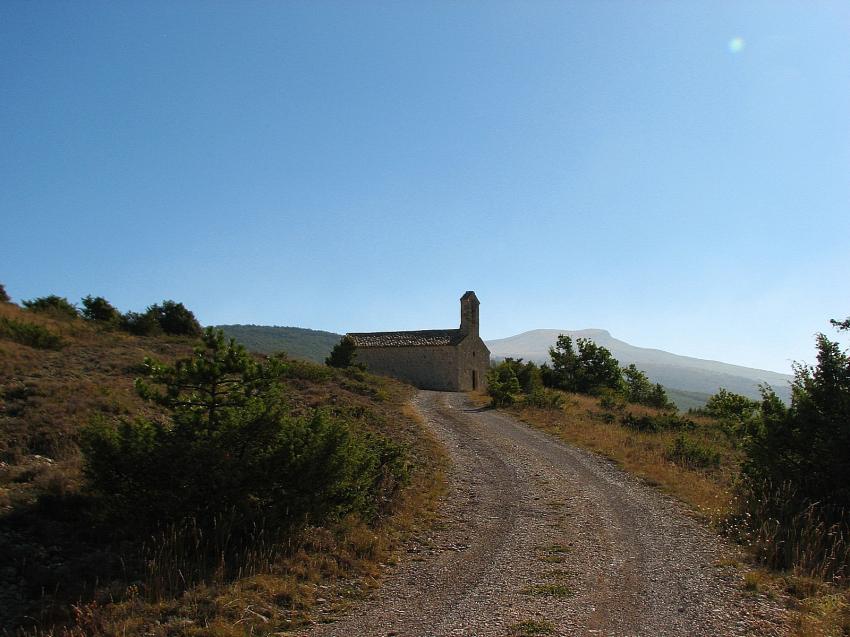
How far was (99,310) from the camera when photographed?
112ft

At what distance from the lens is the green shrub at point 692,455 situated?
1515cm

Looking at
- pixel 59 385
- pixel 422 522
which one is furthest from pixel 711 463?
pixel 59 385

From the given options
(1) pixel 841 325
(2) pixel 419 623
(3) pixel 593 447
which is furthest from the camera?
(3) pixel 593 447

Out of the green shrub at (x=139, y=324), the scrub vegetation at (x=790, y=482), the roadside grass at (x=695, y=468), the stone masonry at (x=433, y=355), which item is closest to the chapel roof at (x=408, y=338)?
the stone masonry at (x=433, y=355)

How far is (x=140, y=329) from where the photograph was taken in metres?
32.9

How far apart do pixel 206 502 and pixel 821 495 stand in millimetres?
10048

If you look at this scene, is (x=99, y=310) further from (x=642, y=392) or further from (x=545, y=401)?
(x=642, y=392)

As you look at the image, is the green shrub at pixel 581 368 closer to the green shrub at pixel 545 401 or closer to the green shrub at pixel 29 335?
the green shrub at pixel 545 401

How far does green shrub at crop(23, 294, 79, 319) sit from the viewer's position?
30875 mm

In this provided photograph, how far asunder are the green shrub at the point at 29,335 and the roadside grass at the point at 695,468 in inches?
768

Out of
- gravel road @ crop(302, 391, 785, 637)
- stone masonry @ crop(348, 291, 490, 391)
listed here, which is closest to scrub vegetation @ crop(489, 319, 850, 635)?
gravel road @ crop(302, 391, 785, 637)

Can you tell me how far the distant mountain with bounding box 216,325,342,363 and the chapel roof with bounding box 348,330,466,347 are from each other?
198 ft

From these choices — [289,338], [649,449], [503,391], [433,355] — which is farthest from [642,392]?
[289,338]

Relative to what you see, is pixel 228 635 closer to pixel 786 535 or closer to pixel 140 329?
pixel 786 535
